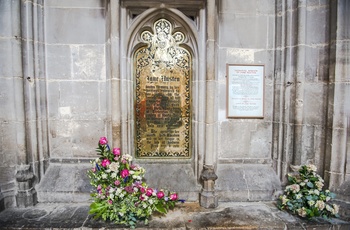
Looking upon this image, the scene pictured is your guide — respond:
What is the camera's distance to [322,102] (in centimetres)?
351

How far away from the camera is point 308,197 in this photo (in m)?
3.12

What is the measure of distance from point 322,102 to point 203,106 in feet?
6.29

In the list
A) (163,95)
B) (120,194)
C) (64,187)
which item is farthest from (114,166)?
(163,95)

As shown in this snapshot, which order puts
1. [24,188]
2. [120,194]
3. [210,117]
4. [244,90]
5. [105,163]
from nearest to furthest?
[120,194]
[105,163]
[24,188]
[210,117]
[244,90]

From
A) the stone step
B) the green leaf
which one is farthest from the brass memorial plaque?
the stone step

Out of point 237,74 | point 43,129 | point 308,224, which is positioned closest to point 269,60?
point 237,74

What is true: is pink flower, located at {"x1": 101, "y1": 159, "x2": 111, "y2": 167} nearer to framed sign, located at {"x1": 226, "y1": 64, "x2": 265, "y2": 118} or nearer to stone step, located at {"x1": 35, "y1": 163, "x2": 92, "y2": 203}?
stone step, located at {"x1": 35, "y1": 163, "x2": 92, "y2": 203}

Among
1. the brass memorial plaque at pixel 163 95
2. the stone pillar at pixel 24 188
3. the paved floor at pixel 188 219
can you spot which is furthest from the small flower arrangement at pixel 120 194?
the stone pillar at pixel 24 188

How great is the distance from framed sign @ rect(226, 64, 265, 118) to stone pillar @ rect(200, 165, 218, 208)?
3.43 feet

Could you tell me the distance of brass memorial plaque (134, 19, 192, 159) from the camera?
146 inches

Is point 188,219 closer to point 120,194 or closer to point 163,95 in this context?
point 120,194

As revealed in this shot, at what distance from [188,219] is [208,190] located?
0.55 m

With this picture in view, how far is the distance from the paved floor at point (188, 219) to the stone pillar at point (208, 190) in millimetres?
90

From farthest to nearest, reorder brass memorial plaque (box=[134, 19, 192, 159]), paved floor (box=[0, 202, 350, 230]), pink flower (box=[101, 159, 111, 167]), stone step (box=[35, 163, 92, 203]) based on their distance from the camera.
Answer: brass memorial plaque (box=[134, 19, 192, 159])
stone step (box=[35, 163, 92, 203])
pink flower (box=[101, 159, 111, 167])
paved floor (box=[0, 202, 350, 230])
